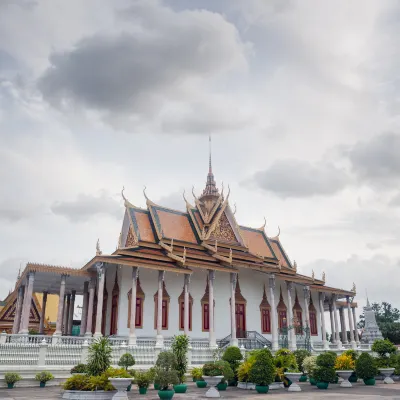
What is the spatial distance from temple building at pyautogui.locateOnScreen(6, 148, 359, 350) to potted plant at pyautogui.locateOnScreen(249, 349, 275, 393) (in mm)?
6954

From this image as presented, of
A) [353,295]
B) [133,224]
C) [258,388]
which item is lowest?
[258,388]

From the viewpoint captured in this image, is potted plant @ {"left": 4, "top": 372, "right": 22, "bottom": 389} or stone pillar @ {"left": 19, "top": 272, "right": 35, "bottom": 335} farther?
stone pillar @ {"left": 19, "top": 272, "right": 35, "bottom": 335}

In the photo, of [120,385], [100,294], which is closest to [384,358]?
[120,385]

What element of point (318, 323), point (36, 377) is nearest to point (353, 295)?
point (318, 323)

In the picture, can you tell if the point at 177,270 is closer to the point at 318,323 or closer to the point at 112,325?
the point at 112,325

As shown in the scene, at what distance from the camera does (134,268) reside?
69.1 feet

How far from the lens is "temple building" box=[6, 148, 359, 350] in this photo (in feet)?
69.7

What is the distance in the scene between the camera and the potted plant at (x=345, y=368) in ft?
46.6

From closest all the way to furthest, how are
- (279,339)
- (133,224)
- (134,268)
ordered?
(134,268) < (133,224) < (279,339)

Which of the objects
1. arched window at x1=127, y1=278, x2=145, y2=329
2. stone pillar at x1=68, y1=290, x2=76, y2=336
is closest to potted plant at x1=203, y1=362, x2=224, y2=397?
arched window at x1=127, y1=278, x2=145, y2=329

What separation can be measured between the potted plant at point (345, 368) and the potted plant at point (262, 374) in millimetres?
3145

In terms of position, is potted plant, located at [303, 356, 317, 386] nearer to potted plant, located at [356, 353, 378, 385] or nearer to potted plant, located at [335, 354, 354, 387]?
potted plant, located at [335, 354, 354, 387]

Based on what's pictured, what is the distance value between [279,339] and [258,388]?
47.8 feet

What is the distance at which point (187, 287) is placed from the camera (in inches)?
878
